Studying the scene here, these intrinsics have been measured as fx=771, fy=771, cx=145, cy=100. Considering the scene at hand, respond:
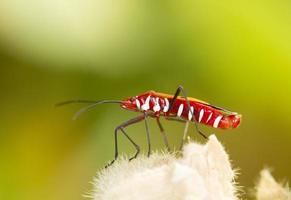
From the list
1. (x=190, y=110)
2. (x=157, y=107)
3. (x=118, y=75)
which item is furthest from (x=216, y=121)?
(x=118, y=75)

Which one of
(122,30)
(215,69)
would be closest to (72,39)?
(122,30)

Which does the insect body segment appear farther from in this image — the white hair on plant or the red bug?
the white hair on plant

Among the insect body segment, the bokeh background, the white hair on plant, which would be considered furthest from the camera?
the bokeh background

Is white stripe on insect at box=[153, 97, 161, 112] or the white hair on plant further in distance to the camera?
white stripe on insect at box=[153, 97, 161, 112]

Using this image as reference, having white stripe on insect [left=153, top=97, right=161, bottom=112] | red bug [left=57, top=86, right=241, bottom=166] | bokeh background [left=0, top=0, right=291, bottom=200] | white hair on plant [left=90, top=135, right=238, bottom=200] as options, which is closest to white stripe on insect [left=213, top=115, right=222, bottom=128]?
red bug [left=57, top=86, right=241, bottom=166]

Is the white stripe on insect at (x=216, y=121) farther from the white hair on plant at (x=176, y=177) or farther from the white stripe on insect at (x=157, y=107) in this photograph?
the white hair on plant at (x=176, y=177)

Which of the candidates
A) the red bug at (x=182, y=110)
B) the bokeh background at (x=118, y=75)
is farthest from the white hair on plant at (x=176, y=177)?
the bokeh background at (x=118, y=75)

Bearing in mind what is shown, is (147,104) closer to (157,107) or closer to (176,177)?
(157,107)
